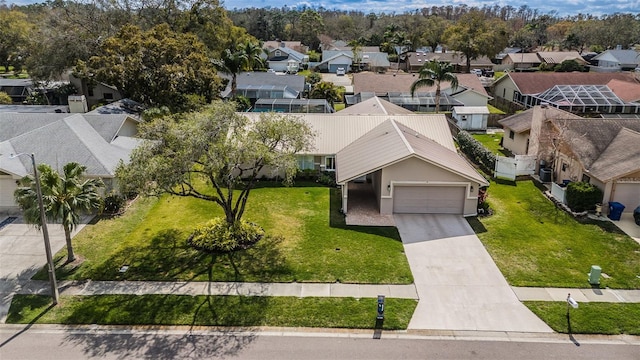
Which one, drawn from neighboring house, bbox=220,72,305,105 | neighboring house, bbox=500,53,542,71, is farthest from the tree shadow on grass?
neighboring house, bbox=500,53,542,71

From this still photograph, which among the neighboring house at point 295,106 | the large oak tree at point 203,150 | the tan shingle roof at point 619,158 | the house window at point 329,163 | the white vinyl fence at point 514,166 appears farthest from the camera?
the neighboring house at point 295,106

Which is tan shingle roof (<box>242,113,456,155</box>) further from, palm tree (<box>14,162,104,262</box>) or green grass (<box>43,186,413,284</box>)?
palm tree (<box>14,162,104,262</box>)

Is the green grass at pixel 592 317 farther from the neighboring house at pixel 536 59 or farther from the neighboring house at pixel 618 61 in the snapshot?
the neighboring house at pixel 536 59

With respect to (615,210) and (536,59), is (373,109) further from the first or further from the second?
(536,59)

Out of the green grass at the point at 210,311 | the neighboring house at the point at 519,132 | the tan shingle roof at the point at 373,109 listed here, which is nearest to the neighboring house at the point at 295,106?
the tan shingle roof at the point at 373,109

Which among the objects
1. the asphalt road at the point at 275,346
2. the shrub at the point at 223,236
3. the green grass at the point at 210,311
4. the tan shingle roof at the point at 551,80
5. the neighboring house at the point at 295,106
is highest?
the tan shingle roof at the point at 551,80

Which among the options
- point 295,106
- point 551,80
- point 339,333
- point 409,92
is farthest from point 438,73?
point 339,333
